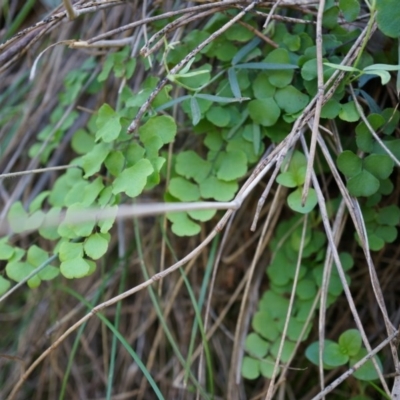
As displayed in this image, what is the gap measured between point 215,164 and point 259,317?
0.30m

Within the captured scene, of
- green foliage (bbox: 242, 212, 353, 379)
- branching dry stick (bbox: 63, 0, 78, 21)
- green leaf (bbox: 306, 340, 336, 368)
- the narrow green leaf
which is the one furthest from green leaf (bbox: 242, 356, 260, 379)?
branching dry stick (bbox: 63, 0, 78, 21)

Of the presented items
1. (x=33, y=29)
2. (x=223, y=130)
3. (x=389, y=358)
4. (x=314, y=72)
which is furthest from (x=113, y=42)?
(x=389, y=358)

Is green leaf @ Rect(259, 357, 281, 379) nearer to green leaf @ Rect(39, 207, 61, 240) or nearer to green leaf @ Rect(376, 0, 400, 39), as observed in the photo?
green leaf @ Rect(39, 207, 61, 240)

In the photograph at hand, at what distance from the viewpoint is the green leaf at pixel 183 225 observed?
843 mm

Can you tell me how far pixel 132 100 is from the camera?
A: 2.81ft

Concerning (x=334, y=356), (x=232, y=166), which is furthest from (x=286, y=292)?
(x=232, y=166)

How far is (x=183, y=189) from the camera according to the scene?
34.6 inches

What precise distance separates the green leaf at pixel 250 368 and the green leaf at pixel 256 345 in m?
0.01

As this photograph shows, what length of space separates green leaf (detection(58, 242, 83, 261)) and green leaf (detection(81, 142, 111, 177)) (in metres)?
0.12

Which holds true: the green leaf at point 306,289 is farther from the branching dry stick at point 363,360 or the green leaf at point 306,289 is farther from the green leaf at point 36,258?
the green leaf at point 36,258

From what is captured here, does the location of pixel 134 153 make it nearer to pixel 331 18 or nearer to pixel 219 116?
pixel 219 116

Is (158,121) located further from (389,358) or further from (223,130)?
(389,358)

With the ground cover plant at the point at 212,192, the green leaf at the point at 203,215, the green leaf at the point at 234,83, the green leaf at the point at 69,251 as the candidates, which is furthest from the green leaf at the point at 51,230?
the green leaf at the point at 234,83

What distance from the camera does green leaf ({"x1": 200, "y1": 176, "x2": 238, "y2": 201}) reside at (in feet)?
2.80
